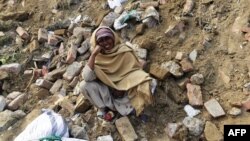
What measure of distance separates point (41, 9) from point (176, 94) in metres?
2.53

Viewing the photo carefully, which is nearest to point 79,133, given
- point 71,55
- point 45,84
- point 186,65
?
point 45,84

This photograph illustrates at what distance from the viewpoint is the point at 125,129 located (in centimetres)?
439

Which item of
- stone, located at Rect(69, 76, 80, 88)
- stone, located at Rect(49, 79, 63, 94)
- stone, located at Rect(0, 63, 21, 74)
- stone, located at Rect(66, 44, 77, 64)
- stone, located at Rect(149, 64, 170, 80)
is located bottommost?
stone, located at Rect(49, 79, 63, 94)

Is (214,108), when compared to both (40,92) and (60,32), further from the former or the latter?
(60,32)

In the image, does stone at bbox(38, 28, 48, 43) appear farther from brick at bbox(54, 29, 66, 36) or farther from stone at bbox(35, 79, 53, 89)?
stone at bbox(35, 79, 53, 89)

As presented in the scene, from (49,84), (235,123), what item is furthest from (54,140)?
(235,123)

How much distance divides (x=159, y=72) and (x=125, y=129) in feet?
2.40

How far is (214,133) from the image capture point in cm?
426

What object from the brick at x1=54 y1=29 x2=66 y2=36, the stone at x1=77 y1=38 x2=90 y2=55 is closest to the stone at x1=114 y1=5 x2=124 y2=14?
the stone at x1=77 y1=38 x2=90 y2=55

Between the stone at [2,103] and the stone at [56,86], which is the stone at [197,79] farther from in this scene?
the stone at [2,103]

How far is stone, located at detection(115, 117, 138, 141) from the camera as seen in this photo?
436cm

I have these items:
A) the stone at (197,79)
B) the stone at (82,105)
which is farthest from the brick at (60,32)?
the stone at (197,79)

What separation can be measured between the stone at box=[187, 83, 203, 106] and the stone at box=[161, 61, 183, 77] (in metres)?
0.17

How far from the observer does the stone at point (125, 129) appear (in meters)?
4.36
